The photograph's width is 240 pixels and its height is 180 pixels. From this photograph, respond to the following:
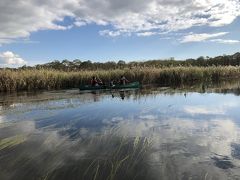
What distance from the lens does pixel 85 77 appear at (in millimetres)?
26359

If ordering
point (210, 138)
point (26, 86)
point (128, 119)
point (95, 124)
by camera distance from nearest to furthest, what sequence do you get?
point (210, 138) → point (95, 124) → point (128, 119) → point (26, 86)

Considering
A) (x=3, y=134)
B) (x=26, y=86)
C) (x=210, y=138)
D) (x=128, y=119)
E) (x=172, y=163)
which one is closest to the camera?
(x=172, y=163)

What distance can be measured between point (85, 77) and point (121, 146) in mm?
19876

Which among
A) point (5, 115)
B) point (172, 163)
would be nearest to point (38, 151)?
point (172, 163)

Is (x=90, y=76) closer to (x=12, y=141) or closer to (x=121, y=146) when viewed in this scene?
(x=12, y=141)

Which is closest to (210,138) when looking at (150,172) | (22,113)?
(150,172)

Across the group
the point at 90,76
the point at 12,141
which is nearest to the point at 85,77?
the point at 90,76

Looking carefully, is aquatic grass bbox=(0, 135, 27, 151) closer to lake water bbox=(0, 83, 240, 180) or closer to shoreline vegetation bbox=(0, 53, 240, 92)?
lake water bbox=(0, 83, 240, 180)

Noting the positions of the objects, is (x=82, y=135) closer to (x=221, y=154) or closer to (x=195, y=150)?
(x=195, y=150)

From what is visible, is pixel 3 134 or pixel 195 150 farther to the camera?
pixel 3 134

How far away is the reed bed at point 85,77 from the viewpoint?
901 inches

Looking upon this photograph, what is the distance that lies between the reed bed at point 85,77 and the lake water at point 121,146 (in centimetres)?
1209

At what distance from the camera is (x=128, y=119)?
1005cm

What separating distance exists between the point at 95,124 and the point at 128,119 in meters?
1.19
